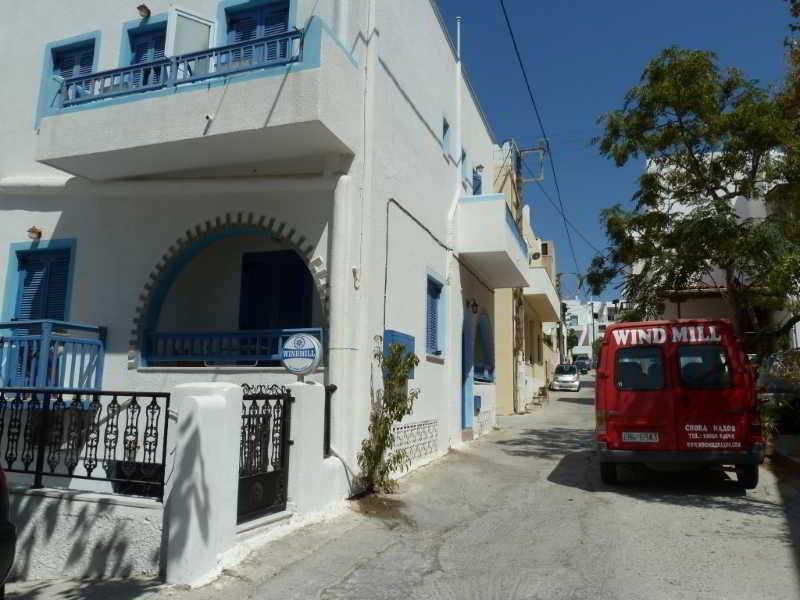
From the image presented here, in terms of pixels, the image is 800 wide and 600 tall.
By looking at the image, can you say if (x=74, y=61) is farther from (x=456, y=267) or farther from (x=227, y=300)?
(x=456, y=267)

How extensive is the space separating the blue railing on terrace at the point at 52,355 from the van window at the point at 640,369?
7.46m

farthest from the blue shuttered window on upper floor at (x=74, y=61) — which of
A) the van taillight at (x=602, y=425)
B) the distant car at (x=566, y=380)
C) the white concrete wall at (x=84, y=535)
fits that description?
the distant car at (x=566, y=380)

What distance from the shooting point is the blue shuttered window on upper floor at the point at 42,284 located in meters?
10.1

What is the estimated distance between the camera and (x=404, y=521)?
7164mm

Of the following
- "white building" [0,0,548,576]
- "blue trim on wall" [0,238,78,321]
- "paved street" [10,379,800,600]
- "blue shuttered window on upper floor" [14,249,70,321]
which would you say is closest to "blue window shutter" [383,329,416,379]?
"white building" [0,0,548,576]

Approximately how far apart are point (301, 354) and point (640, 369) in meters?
4.69

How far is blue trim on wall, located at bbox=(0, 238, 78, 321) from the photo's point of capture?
10.0 metres

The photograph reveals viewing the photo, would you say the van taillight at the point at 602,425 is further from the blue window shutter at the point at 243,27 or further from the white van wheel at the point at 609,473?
the blue window shutter at the point at 243,27

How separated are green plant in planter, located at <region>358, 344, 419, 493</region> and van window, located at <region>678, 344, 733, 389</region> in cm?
365

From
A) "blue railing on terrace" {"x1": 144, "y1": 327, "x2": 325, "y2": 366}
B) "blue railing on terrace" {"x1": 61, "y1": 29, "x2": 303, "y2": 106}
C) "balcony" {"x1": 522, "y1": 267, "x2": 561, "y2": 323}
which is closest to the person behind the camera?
"blue railing on terrace" {"x1": 61, "y1": 29, "x2": 303, "y2": 106}

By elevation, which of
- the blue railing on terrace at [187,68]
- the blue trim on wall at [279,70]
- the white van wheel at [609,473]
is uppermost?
the blue railing on terrace at [187,68]

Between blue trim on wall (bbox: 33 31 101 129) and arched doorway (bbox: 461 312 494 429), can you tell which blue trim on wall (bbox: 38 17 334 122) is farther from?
arched doorway (bbox: 461 312 494 429)

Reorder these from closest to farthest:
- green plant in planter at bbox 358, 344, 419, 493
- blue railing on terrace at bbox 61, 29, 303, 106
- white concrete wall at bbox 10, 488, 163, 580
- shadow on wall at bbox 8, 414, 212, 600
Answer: shadow on wall at bbox 8, 414, 212, 600 < white concrete wall at bbox 10, 488, 163, 580 < blue railing on terrace at bbox 61, 29, 303, 106 < green plant in planter at bbox 358, 344, 419, 493

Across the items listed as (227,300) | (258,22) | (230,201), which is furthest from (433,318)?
(258,22)
